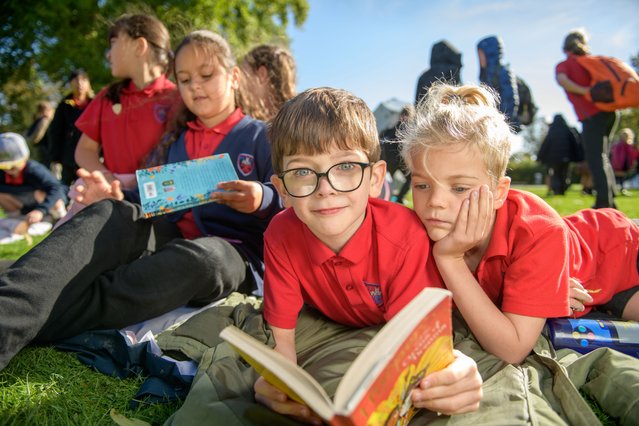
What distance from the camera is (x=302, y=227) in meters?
1.71

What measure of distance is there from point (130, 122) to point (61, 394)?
6.30 feet

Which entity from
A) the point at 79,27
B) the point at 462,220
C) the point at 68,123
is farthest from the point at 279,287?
the point at 79,27

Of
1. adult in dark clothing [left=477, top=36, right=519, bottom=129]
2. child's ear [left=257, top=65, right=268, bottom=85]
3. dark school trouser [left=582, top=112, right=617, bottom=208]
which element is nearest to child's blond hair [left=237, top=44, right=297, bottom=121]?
child's ear [left=257, top=65, right=268, bottom=85]

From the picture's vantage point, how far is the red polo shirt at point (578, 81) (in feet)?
17.0

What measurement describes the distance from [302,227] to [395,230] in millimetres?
332

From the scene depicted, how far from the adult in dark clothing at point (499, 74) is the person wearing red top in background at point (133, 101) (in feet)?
9.09

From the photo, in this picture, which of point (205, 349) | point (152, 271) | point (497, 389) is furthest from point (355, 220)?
point (152, 271)

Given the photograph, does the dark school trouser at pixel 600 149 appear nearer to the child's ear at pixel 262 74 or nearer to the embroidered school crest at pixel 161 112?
the child's ear at pixel 262 74

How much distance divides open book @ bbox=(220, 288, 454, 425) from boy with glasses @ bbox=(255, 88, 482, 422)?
46cm

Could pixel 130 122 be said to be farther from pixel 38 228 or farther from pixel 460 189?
pixel 38 228

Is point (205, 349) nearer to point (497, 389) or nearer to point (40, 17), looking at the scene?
point (497, 389)

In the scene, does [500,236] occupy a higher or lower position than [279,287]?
higher

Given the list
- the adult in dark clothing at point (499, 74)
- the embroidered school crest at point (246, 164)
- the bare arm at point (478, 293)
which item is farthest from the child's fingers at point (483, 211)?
the adult in dark clothing at point (499, 74)

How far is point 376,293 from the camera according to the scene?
167cm
